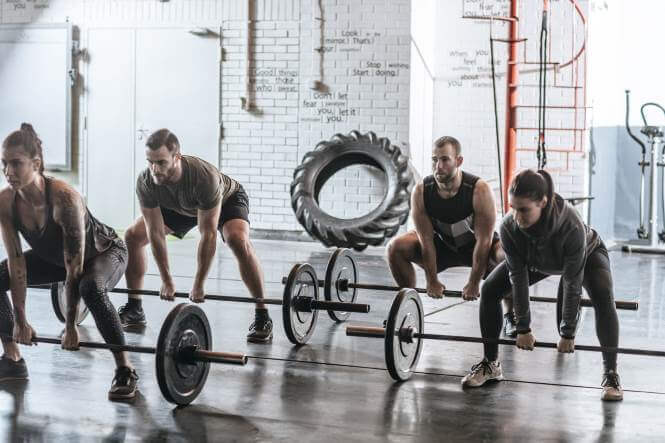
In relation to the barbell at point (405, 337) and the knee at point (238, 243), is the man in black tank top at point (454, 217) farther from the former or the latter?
the knee at point (238, 243)

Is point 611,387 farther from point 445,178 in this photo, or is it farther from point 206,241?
point 206,241

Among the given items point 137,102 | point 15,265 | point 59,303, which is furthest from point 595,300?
point 137,102

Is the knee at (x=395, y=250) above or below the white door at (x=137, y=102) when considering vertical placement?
below

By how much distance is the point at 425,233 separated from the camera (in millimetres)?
3732

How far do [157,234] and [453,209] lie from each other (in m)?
1.26

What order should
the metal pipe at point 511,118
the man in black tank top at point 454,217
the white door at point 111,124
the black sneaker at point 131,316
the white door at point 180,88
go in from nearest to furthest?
the man in black tank top at point 454,217 < the black sneaker at point 131,316 < the metal pipe at point 511,118 < the white door at point 180,88 < the white door at point 111,124

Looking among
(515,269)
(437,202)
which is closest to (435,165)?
(437,202)

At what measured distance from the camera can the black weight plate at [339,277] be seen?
4.22m

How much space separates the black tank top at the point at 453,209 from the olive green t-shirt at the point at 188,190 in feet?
2.91

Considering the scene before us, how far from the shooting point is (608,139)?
839 centimetres

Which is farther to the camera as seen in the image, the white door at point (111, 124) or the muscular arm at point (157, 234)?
the white door at point (111, 124)

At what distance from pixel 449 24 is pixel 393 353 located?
18.8 feet

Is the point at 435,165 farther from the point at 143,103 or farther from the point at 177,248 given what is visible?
the point at 143,103

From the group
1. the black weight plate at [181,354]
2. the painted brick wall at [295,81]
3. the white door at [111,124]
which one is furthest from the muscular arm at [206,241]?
the white door at [111,124]
